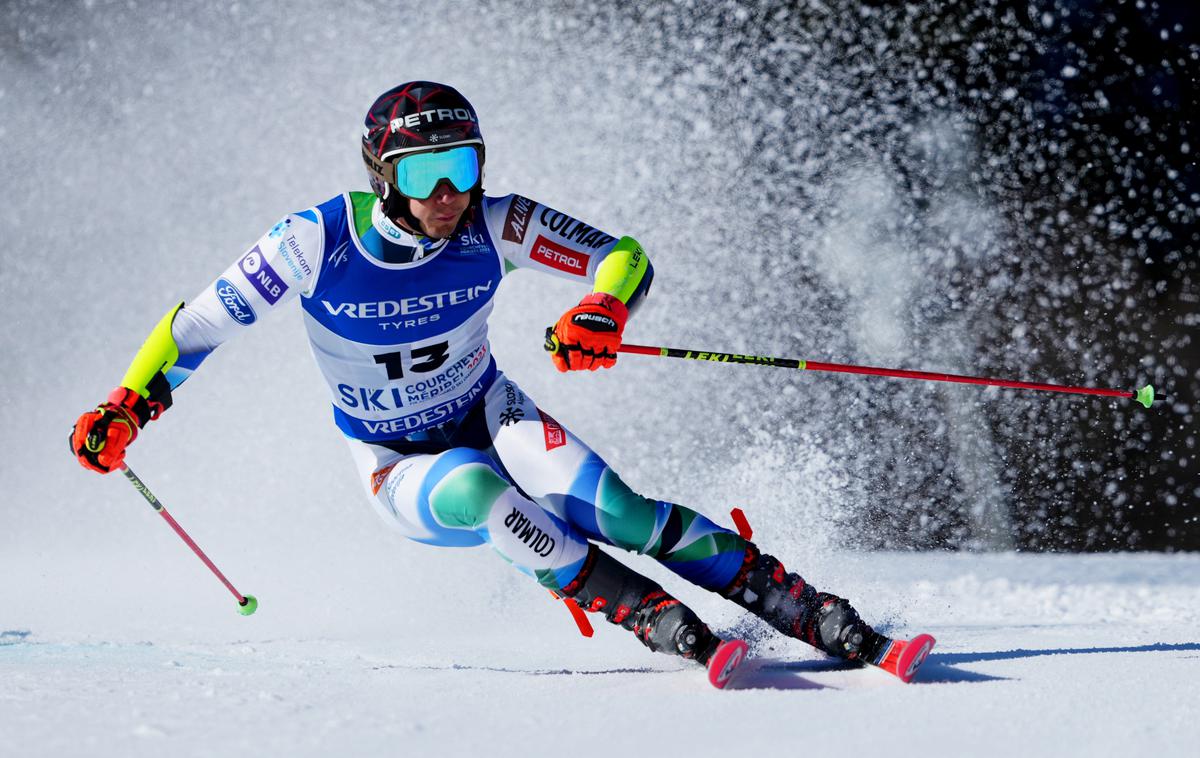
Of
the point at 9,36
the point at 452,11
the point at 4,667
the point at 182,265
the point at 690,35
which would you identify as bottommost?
the point at 4,667

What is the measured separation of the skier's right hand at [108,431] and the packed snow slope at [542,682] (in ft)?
1.55

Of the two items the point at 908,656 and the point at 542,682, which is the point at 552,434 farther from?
the point at 908,656

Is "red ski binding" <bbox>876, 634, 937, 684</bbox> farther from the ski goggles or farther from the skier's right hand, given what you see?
the skier's right hand

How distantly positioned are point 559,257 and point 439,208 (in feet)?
1.17

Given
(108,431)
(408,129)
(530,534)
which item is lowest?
(108,431)

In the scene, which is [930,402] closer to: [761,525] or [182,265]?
[761,525]

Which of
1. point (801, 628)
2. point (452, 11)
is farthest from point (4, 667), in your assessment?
point (452, 11)

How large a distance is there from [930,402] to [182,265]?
4.48m

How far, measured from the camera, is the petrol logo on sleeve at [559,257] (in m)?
2.79

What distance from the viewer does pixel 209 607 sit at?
4.59 meters

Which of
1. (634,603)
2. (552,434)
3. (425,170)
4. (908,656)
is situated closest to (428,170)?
(425,170)

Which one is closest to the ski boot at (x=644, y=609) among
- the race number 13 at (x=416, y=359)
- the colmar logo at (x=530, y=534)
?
the colmar logo at (x=530, y=534)

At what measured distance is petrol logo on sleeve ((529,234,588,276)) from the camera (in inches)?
110

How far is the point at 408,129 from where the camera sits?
2.55 metres
